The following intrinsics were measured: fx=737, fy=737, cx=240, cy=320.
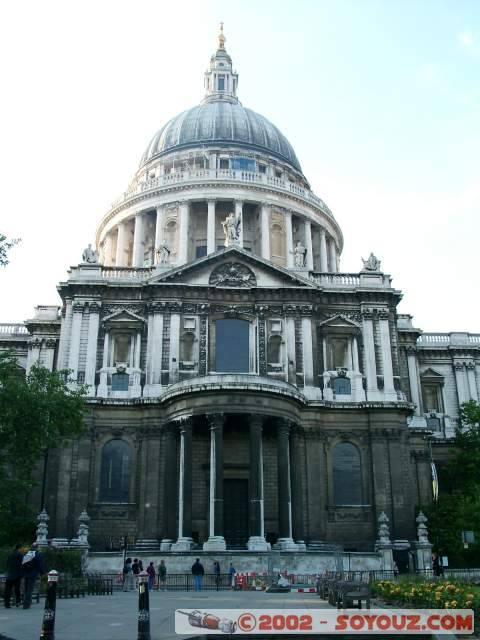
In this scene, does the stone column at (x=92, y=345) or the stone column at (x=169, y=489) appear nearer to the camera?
the stone column at (x=169, y=489)

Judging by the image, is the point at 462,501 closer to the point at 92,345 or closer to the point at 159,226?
the point at 92,345

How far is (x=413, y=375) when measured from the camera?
54.7 m

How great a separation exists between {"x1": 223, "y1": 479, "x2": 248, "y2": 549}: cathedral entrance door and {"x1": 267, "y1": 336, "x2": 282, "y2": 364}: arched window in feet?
25.2

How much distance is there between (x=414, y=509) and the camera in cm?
4428

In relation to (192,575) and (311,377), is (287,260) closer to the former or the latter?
(311,377)

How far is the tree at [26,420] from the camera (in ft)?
106

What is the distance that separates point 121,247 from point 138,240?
8.74ft

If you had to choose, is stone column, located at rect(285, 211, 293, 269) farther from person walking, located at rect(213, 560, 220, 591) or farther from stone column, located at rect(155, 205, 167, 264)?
person walking, located at rect(213, 560, 220, 591)

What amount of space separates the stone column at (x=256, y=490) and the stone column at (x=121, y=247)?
27.5 meters

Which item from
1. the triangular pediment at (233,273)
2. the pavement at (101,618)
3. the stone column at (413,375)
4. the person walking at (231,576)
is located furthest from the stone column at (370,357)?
the pavement at (101,618)

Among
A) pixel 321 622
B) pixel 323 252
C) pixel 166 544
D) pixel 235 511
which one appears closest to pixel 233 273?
pixel 235 511

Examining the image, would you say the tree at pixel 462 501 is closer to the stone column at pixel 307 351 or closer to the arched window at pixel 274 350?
the stone column at pixel 307 351

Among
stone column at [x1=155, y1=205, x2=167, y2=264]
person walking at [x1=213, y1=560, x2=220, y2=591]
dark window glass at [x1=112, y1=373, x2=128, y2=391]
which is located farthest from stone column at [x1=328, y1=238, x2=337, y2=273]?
person walking at [x1=213, y1=560, x2=220, y2=591]

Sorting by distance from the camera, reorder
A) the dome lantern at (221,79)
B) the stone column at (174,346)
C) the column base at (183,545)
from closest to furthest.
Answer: the column base at (183,545) → the stone column at (174,346) → the dome lantern at (221,79)
